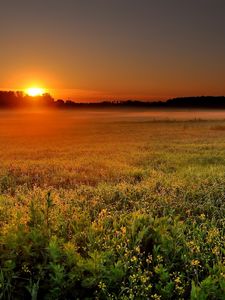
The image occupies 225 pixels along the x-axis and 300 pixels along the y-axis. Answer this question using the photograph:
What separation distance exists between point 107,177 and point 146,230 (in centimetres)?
657

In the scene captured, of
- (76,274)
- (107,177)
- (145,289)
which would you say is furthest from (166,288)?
(107,177)

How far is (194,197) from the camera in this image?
9.48m

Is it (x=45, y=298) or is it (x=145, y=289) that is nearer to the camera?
(x=145, y=289)

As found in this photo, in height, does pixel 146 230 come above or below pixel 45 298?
above

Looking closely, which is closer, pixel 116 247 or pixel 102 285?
pixel 102 285

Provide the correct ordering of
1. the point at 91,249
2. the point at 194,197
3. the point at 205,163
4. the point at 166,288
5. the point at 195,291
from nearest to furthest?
1. the point at 195,291
2. the point at 166,288
3. the point at 91,249
4. the point at 194,197
5. the point at 205,163

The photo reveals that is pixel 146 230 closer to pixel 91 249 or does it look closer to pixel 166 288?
pixel 91 249

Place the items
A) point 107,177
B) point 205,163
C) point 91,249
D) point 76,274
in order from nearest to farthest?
1. point 76,274
2. point 91,249
3. point 107,177
4. point 205,163

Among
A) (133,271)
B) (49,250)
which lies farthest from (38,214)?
(133,271)

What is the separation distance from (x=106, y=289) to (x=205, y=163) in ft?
38.0

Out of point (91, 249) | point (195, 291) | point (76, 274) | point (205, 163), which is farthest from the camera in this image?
point (205, 163)

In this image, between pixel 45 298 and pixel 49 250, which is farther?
pixel 49 250

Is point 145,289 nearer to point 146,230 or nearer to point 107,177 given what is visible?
point 146,230

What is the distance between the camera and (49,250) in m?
5.34
